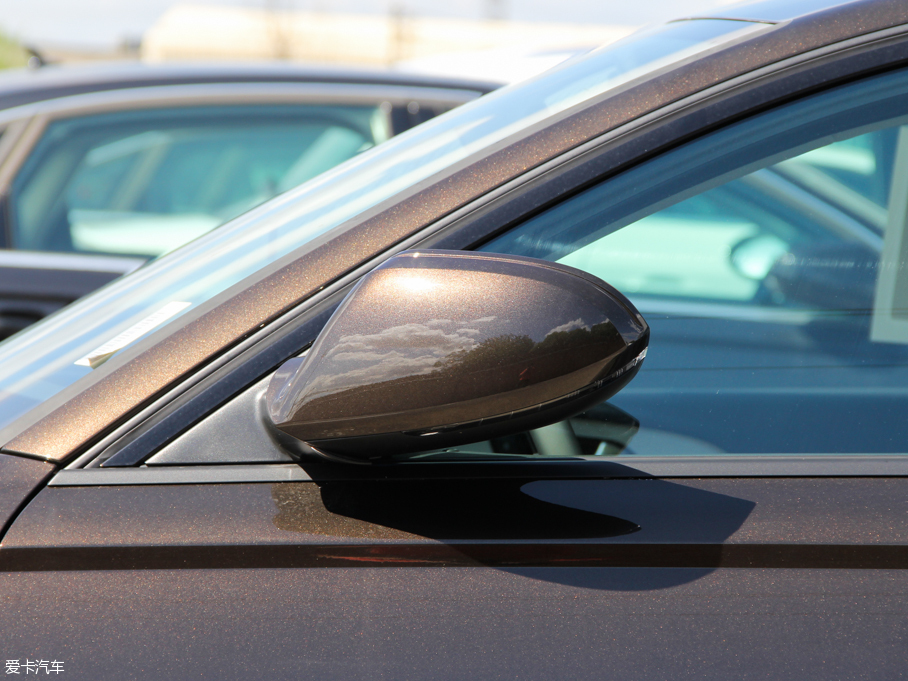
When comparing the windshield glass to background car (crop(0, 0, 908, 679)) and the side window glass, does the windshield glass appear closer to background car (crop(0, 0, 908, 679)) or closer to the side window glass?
background car (crop(0, 0, 908, 679))

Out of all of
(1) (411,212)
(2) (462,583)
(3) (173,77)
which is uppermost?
(3) (173,77)

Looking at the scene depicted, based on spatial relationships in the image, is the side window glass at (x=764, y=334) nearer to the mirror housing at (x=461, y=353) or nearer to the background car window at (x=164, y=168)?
the mirror housing at (x=461, y=353)

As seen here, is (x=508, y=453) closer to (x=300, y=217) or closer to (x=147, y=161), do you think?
(x=300, y=217)

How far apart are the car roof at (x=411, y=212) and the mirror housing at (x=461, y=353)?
15cm

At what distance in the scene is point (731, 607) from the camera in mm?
879

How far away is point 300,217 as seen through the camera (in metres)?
1.29

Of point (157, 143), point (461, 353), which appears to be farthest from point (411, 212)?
point (157, 143)

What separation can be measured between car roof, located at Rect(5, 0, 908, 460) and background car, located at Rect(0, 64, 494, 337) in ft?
6.65

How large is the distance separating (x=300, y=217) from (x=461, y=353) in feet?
1.85

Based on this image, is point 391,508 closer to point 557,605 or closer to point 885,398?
point 557,605

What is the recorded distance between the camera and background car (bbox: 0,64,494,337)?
10.7ft

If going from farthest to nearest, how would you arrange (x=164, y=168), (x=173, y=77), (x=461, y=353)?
1. (x=164, y=168)
2. (x=173, y=77)
3. (x=461, y=353)

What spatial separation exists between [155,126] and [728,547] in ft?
10.5

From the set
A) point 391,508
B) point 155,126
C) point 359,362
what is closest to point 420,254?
point 359,362
